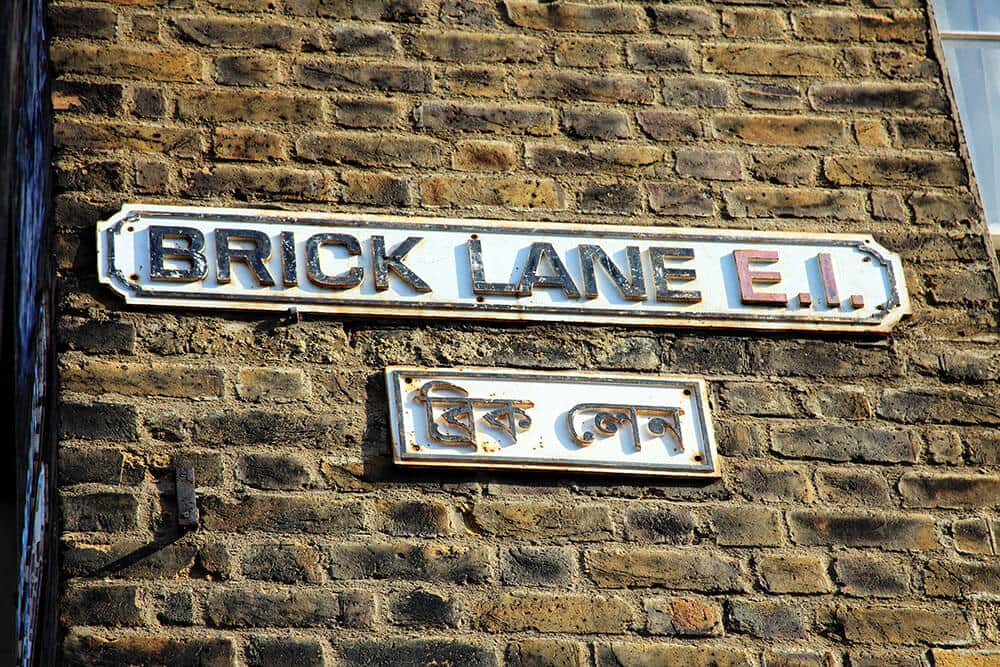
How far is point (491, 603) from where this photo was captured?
10.7ft

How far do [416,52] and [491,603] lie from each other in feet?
4.71

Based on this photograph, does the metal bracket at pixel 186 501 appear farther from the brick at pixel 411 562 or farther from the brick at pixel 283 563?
the brick at pixel 411 562

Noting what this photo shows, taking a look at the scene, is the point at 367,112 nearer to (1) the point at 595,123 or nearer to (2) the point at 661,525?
(1) the point at 595,123

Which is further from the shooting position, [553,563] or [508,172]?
[508,172]

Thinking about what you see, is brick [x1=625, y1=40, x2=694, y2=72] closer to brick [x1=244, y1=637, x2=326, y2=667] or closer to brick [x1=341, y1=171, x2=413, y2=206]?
brick [x1=341, y1=171, x2=413, y2=206]

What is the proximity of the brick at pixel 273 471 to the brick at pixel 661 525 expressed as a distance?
703 mm

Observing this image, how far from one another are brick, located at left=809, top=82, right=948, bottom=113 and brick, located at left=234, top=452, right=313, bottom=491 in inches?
64.9

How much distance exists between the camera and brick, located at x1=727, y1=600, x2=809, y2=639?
3314 mm

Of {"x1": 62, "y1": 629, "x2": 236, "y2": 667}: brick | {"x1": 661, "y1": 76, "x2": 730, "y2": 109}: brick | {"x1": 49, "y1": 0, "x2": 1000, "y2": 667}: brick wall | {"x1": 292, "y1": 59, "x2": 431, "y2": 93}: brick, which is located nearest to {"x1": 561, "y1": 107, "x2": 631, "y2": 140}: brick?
{"x1": 49, "y1": 0, "x2": 1000, "y2": 667}: brick wall

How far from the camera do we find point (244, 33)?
3867 mm

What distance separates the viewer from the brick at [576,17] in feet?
13.2

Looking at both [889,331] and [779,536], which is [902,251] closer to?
[889,331]

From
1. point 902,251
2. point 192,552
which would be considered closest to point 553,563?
point 192,552

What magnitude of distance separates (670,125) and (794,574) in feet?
3.91
